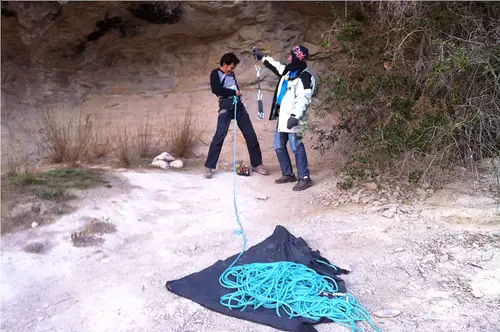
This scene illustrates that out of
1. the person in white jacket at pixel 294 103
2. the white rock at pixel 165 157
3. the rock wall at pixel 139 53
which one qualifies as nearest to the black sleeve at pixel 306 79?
the person in white jacket at pixel 294 103

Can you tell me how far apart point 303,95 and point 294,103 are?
15cm

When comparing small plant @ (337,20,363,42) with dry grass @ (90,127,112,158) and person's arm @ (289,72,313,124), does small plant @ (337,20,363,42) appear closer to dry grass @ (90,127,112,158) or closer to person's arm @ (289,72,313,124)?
person's arm @ (289,72,313,124)

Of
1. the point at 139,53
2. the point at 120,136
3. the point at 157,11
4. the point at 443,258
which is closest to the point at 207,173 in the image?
the point at 120,136

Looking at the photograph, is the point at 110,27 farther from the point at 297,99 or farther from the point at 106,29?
the point at 297,99

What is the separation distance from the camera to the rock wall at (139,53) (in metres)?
7.60

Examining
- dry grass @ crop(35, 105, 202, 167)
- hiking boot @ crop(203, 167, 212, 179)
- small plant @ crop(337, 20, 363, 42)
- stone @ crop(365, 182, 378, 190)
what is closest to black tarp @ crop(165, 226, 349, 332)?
stone @ crop(365, 182, 378, 190)

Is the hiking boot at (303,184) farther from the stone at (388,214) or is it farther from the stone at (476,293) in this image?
the stone at (476,293)

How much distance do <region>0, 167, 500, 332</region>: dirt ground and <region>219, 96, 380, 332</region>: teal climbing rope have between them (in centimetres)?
12

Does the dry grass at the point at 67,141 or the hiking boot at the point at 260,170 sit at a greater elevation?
the dry grass at the point at 67,141

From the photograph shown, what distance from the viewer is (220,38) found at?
8320mm

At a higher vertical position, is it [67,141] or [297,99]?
[297,99]

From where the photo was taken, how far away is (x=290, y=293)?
3088 millimetres

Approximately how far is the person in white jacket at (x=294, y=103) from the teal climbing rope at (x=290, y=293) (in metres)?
2.15

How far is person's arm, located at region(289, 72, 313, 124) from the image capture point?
5.21 meters
